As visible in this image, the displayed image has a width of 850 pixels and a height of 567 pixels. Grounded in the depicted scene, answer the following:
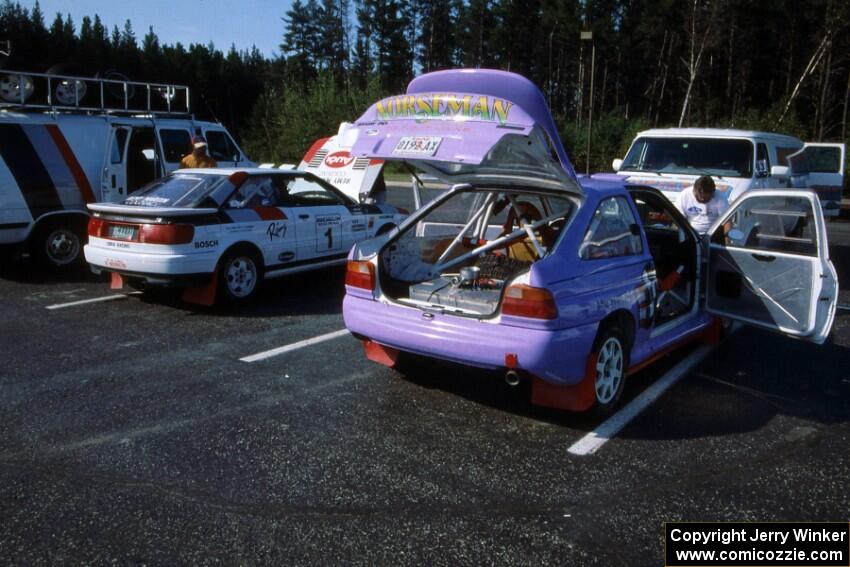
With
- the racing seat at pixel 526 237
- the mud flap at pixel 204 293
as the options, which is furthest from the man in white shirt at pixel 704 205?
the mud flap at pixel 204 293

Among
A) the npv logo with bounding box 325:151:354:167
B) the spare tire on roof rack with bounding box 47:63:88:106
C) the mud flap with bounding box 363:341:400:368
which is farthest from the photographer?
the npv logo with bounding box 325:151:354:167

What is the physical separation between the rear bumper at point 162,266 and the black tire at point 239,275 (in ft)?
0.67

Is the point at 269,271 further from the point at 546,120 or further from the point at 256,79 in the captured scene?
the point at 256,79

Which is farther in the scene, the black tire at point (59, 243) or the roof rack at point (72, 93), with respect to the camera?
the roof rack at point (72, 93)

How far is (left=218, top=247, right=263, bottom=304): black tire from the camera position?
25.0 ft

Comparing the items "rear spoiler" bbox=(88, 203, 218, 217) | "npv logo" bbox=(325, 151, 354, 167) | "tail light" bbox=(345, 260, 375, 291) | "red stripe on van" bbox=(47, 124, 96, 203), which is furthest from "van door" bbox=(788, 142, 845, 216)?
"red stripe on van" bbox=(47, 124, 96, 203)

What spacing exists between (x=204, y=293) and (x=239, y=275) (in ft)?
1.40

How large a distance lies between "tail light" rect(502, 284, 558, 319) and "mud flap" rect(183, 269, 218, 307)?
13.6 feet

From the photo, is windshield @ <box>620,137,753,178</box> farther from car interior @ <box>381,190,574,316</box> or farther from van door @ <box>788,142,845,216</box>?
van door @ <box>788,142,845,216</box>

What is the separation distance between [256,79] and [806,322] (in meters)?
73.7

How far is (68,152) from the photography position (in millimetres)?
9789

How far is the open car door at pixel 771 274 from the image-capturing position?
17.2 feet

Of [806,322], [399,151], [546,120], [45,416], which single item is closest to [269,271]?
[45,416]

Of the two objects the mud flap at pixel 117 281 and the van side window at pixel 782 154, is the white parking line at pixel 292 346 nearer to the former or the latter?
the mud flap at pixel 117 281
